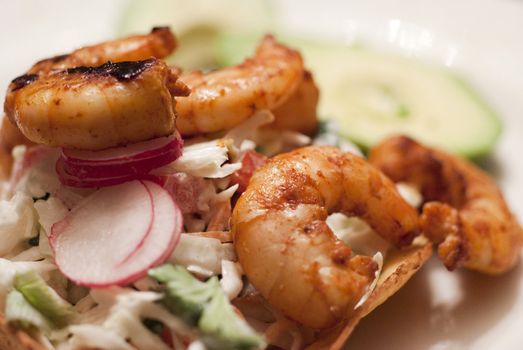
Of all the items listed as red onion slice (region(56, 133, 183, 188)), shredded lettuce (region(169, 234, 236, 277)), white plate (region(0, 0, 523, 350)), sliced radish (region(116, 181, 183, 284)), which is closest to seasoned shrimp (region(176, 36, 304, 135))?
red onion slice (region(56, 133, 183, 188))

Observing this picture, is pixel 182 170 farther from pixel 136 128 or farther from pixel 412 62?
pixel 412 62

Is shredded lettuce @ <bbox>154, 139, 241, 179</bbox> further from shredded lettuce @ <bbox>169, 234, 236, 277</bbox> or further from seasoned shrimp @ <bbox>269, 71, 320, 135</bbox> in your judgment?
seasoned shrimp @ <bbox>269, 71, 320, 135</bbox>

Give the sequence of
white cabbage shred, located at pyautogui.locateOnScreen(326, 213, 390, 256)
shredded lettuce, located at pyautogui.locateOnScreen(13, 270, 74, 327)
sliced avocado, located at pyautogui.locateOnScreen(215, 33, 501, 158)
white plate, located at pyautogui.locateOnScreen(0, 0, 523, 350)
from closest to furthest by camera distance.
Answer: shredded lettuce, located at pyautogui.locateOnScreen(13, 270, 74, 327)
white cabbage shred, located at pyautogui.locateOnScreen(326, 213, 390, 256)
white plate, located at pyautogui.locateOnScreen(0, 0, 523, 350)
sliced avocado, located at pyautogui.locateOnScreen(215, 33, 501, 158)

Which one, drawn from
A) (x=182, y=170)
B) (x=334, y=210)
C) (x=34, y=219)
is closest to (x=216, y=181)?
(x=182, y=170)

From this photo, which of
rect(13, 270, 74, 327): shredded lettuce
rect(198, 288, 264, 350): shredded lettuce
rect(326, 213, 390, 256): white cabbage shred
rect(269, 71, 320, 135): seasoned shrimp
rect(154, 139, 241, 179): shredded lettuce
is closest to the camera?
rect(198, 288, 264, 350): shredded lettuce

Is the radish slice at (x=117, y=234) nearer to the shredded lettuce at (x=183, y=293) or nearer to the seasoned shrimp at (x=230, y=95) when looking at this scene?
the shredded lettuce at (x=183, y=293)

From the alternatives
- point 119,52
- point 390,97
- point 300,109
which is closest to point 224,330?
point 119,52

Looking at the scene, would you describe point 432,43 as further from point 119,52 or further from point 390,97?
point 119,52
